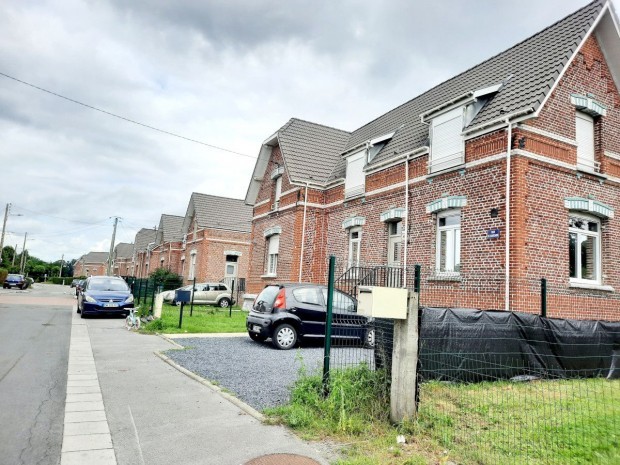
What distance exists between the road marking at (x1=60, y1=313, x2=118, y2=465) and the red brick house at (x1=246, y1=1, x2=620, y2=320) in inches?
212

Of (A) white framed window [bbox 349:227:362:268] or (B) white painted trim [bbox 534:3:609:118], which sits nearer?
(B) white painted trim [bbox 534:3:609:118]

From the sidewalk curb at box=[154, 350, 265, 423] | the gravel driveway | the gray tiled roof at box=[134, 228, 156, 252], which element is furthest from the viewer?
the gray tiled roof at box=[134, 228, 156, 252]

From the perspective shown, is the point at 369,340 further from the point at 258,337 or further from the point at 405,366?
the point at 258,337

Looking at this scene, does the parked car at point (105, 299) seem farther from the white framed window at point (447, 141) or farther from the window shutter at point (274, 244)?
the white framed window at point (447, 141)

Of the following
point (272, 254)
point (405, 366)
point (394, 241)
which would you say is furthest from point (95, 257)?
point (405, 366)

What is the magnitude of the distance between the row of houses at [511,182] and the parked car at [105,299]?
8715mm

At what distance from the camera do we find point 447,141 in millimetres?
12992

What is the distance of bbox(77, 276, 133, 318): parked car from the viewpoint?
53.6ft

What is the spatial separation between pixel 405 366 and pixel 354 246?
12636 millimetres

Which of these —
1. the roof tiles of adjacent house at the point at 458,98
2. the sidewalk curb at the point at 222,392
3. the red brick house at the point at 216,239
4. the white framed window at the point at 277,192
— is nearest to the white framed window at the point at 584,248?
the roof tiles of adjacent house at the point at 458,98

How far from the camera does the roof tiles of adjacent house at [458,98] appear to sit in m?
11.5

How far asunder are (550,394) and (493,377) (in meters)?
0.83

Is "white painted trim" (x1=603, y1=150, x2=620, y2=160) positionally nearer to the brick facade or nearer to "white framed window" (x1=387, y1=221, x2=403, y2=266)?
the brick facade

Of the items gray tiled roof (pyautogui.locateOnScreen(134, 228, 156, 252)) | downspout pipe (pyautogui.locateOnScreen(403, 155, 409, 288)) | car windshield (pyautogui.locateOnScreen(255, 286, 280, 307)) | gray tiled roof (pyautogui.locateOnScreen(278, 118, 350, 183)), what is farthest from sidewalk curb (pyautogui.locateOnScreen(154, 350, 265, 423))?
gray tiled roof (pyautogui.locateOnScreen(134, 228, 156, 252))
